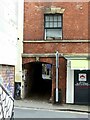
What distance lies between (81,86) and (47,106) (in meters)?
2.84

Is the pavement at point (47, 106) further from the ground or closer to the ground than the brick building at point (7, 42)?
closer to the ground

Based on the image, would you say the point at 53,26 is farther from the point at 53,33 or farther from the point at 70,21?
the point at 70,21

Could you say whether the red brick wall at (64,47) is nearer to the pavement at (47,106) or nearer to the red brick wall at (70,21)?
the red brick wall at (70,21)

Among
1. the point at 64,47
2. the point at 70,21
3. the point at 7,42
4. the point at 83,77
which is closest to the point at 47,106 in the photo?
the point at 83,77

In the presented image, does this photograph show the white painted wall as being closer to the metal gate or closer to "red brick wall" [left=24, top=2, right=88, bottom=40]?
the metal gate

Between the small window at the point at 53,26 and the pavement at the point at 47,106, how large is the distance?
4231 mm

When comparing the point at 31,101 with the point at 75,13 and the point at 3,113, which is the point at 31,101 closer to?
the point at 75,13

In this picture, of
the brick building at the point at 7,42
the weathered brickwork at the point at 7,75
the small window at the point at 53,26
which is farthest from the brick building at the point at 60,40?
the brick building at the point at 7,42

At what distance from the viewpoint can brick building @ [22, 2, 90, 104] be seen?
22203 mm

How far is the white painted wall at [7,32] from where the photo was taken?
5844 mm

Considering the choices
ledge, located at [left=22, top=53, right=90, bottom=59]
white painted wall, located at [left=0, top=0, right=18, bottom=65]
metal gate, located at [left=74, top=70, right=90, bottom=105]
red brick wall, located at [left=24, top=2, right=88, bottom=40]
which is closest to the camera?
white painted wall, located at [left=0, top=0, right=18, bottom=65]

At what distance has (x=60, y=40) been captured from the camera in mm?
22484

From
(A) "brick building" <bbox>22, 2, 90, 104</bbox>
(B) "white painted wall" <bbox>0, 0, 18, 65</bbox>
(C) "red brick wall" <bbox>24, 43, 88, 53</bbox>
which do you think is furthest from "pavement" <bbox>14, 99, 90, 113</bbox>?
(B) "white painted wall" <bbox>0, 0, 18, 65</bbox>

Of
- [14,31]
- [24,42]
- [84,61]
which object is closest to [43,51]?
[24,42]
